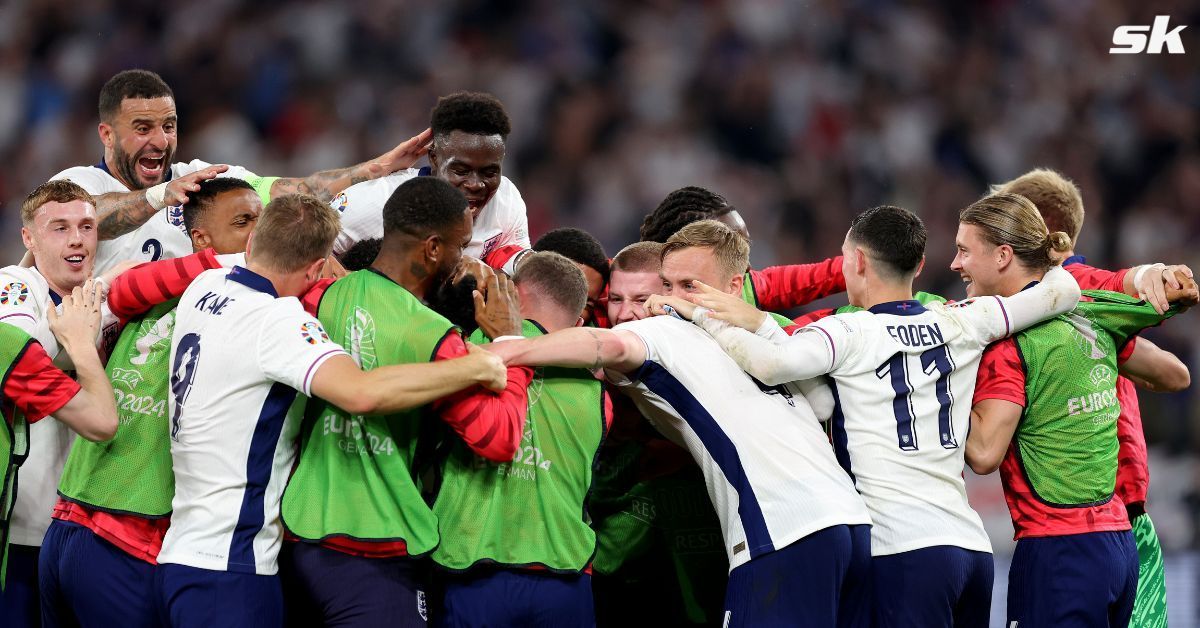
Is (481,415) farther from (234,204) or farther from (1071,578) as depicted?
(1071,578)

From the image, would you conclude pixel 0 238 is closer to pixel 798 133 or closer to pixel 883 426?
pixel 798 133

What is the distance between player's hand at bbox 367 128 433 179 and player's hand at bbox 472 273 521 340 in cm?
143

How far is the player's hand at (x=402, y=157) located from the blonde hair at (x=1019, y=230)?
2722 mm

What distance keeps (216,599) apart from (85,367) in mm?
1048

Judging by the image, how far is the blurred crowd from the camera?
12039 millimetres

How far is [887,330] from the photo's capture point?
15.8ft

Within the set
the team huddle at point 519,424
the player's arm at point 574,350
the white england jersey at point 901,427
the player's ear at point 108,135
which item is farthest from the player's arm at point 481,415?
the player's ear at point 108,135

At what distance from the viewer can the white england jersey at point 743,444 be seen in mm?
4543

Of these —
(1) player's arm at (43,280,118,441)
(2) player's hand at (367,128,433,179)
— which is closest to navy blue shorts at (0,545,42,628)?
(1) player's arm at (43,280,118,441)

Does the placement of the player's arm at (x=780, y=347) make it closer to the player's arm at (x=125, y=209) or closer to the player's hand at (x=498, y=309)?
the player's hand at (x=498, y=309)

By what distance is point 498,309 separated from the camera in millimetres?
4730

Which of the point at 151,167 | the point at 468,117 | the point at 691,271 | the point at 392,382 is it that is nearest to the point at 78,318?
the point at 392,382

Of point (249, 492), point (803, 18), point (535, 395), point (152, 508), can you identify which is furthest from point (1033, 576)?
point (803, 18)

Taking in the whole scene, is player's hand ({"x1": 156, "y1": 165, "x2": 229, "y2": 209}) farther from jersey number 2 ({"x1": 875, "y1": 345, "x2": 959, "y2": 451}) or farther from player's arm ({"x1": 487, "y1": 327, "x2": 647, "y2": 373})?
jersey number 2 ({"x1": 875, "y1": 345, "x2": 959, "y2": 451})
